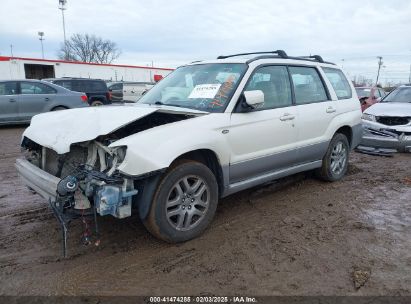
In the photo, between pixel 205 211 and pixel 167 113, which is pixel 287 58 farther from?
pixel 205 211

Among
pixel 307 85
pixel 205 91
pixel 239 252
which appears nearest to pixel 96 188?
pixel 239 252

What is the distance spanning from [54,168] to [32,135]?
0.41 metres

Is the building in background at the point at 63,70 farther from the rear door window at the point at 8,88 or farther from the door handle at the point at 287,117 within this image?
the door handle at the point at 287,117

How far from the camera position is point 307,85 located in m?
5.25

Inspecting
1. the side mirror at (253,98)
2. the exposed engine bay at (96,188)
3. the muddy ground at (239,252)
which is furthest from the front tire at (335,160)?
the exposed engine bay at (96,188)

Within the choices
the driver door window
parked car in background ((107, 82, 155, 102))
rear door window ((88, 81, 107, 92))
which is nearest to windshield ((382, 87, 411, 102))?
the driver door window

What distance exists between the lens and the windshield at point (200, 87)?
4.17 metres

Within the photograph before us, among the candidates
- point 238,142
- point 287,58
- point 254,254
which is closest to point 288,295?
point 254,254

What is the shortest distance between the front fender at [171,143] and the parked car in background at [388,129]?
5.50 m

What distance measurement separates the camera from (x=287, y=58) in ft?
16.8

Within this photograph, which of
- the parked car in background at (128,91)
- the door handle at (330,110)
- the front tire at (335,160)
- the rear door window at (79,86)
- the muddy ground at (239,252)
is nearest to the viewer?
the muddy ground at (239,252)

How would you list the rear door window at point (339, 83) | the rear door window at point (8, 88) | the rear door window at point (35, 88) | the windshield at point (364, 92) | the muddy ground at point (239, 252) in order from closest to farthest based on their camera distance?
the muddy ground at point (239, 252), the rear door window at point (339, 83), the rear door window at point (8, 88), the rear door window at point (35, 88), the windshield at point (364, 92)

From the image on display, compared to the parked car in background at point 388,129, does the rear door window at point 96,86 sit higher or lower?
higher

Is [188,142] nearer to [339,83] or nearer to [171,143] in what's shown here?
[171,143]
